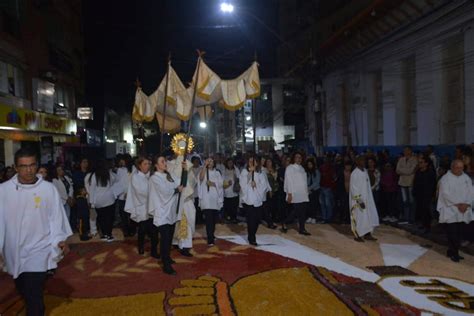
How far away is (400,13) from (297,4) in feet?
67.8

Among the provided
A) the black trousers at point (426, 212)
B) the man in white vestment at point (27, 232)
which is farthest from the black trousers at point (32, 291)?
the black trousers at point (426, 212)

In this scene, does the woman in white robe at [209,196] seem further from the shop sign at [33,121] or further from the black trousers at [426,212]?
the shop sign at [33,121]

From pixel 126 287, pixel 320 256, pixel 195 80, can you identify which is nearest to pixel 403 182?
pixel 320 256

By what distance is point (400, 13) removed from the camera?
17406 millimetres

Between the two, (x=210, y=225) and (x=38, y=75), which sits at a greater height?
(x=38, y=75)

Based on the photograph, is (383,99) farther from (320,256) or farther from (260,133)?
(260,133)

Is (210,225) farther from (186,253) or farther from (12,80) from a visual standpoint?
(12,80)

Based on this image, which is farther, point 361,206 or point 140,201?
point 361,206

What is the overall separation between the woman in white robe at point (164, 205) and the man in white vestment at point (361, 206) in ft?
14.4

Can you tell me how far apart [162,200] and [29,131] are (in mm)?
16920

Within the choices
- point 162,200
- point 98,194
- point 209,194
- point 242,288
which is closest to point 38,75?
point 98,194

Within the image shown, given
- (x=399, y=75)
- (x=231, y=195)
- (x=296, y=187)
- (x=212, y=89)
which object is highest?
(x=399, y=75)

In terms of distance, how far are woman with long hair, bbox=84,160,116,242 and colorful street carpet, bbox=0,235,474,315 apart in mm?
1675

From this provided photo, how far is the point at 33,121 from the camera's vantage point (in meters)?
21.3
